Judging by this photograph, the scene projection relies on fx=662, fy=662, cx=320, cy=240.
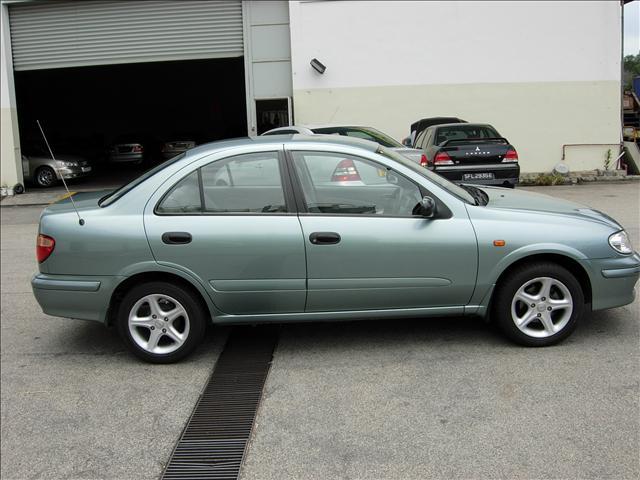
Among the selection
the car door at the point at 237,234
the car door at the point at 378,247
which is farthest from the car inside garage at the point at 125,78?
the car door at the point at 378,247

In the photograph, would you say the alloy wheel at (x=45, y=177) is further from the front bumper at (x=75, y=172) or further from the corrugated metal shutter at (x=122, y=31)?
the corrugated metal shutter at (x=122, y=31)

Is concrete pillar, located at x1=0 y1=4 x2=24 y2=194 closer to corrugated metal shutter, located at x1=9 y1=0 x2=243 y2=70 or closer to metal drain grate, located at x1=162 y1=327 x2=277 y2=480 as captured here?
corrugated metal shutter, located at x1=9 y1=0 x2=243 y2=70

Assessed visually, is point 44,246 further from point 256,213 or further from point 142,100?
point 142,100

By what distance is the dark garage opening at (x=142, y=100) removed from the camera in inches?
1308

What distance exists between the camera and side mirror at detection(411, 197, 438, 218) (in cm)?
472

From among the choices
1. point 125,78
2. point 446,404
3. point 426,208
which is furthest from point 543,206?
point 125,78

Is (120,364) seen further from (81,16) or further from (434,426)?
(81,16)

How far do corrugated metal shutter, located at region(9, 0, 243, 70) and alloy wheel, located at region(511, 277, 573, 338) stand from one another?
14.3 meters

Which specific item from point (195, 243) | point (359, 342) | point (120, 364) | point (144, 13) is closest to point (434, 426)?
point (359, 342)

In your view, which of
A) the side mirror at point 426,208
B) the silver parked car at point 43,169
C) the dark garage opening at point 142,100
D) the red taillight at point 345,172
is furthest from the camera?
the dark garage opening at point 142,100

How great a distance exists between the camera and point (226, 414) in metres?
4.12

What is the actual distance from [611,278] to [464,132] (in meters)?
8.32

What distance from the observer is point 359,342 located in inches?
205

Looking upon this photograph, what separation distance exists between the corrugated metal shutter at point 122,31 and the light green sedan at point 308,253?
44.2 ft
